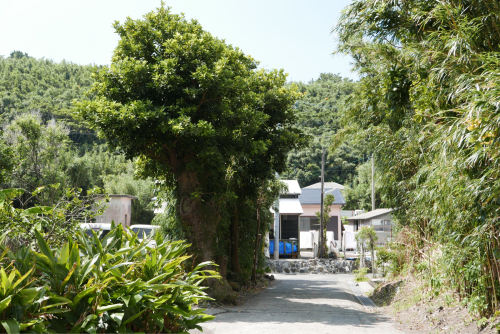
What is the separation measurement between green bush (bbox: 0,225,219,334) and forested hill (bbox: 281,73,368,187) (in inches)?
1518

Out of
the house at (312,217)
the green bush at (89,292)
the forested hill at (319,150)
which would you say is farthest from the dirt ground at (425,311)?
the forested hill at (319,150)

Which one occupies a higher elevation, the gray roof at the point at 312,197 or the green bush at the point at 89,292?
the gray roof at the point at 312,197

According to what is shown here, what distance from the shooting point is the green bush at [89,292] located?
10.1 ft

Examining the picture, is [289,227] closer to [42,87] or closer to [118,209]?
[118,209]

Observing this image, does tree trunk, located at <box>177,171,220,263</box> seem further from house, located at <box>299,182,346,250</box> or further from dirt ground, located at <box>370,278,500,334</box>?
house, located at <box>299,182,346,250</box>

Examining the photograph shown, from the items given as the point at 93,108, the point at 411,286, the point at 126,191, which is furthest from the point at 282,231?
the point at 93,108

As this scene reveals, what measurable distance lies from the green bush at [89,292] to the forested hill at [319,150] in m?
38.6

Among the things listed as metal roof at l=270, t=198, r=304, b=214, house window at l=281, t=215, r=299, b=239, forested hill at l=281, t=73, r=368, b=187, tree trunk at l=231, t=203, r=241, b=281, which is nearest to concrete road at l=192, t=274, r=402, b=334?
tree trunk at l=231, t=203, r=241, b=281

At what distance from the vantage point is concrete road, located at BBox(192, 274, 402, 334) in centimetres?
752

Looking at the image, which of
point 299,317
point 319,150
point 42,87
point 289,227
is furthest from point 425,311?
point 42,87

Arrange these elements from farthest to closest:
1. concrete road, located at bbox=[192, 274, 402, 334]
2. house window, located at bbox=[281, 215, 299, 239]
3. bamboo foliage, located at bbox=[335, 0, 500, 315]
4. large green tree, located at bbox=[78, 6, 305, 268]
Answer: house window, located at bbox=[281, 215, 299, 239] → large green tree, located at bbox=[78, 6, 305, 268] → concrete road, located at bbox=[192, 274, 402, 334] → bamboo foliage, located at bbox=[335, 0, 500, 315]

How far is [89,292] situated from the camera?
11.2 ft

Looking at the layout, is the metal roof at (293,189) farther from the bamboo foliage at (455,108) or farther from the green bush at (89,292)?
the green bush at (89,292)

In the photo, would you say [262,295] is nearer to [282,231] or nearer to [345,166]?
[282,231]
